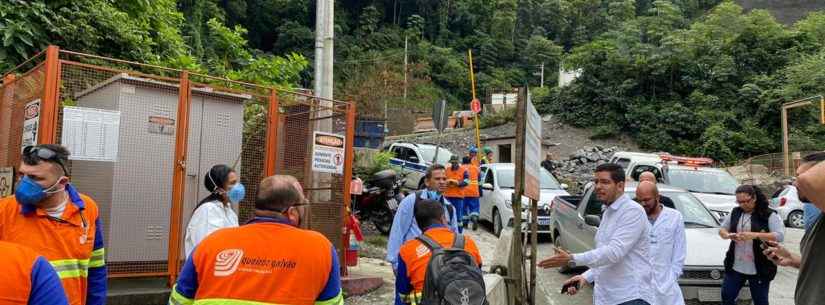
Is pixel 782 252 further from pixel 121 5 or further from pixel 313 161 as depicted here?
pixel 121 5

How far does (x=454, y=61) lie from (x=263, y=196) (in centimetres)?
6484

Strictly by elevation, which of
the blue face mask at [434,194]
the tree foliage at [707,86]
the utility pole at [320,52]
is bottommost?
the blue face mask at [434,194]

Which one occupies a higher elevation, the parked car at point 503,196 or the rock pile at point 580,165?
the rock pile at point 580,165

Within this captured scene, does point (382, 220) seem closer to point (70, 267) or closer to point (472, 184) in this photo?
point (472, 184)

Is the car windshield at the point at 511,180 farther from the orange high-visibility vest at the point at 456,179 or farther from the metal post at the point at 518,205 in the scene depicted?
the metal post at the point at 518,205

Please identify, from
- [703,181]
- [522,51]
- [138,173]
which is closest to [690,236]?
[703,181]

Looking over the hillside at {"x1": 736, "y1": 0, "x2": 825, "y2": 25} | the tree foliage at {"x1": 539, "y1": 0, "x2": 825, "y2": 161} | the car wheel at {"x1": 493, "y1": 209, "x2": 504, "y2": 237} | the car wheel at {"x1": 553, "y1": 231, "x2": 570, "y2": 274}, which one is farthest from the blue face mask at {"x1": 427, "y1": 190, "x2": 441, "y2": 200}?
the hillside at {"x1": 736, "y1": 0, "x2": 825, "y2": 25}

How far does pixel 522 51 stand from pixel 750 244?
73608 mm

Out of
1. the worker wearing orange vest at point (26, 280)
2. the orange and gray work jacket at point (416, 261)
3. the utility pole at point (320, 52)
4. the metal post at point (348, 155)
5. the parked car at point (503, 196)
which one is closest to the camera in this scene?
the worker wearing orange vest at point (26, 280)

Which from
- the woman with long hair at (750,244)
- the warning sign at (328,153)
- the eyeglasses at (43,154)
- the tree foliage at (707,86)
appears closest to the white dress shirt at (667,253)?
the woman with long hair at (750,244)

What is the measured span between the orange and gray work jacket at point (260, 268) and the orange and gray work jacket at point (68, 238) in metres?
1.09

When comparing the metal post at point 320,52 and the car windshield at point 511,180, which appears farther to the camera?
the car windshield at point 511,180

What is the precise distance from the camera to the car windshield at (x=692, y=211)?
8555mm

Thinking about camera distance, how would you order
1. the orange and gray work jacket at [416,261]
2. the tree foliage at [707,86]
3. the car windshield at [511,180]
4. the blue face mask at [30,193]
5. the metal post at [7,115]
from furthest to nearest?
the tree foliage at [707,86] < the car windshield at [511,180] < the metal post at [7,115] < the orange and gray work jacket at [416,261] < the blue face mask at [30,193]
